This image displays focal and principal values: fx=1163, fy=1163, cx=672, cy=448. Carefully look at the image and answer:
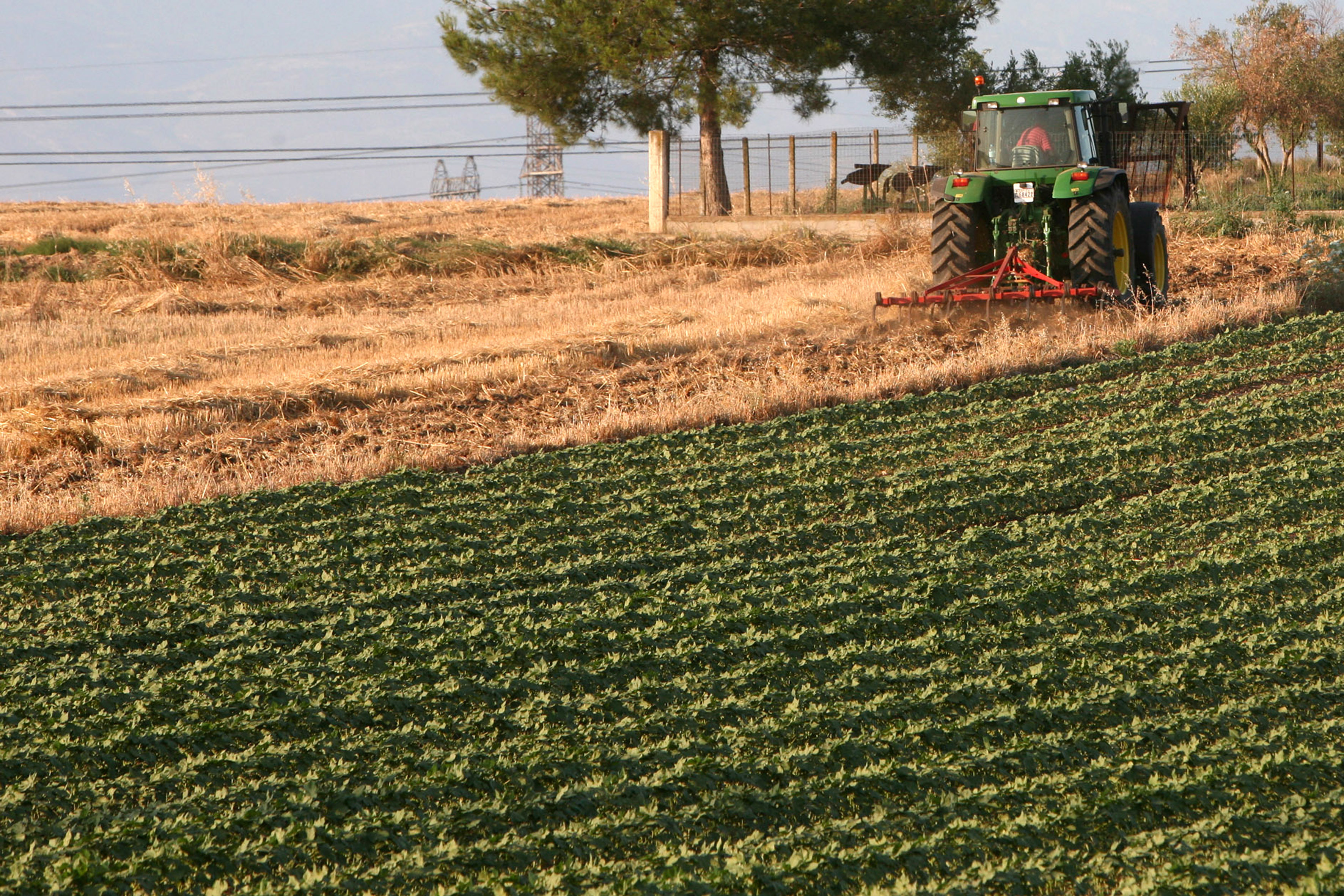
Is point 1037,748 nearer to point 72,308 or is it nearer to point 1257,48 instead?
point 72,308

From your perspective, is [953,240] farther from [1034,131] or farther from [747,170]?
[747,170]

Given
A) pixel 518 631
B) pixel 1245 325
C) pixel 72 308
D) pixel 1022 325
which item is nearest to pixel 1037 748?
pixel 518 631

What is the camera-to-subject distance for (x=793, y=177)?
61.2 ft

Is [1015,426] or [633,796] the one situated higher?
[1015,426]

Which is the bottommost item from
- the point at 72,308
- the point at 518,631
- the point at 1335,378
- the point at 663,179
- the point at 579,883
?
the point at 579,883

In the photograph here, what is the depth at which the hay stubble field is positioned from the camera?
6.50 meters

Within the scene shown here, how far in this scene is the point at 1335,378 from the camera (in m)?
7.07

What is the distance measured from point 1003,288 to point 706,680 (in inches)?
247

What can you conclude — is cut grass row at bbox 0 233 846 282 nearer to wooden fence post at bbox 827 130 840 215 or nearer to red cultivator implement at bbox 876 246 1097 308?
wooden fence post at bbox 827 130 840 215

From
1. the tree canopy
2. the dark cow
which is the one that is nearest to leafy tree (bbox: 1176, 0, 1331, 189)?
the tree canopy

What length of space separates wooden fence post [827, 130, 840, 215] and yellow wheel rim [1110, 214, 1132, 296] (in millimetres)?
9311

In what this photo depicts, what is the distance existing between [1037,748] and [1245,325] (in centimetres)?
658

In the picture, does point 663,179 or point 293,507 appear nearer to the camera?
point 293,507

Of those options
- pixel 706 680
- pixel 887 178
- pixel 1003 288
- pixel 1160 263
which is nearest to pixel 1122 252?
pixel 1160 263
